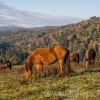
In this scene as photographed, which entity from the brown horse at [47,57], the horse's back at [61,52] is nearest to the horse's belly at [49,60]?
the brown horse at [47,57]

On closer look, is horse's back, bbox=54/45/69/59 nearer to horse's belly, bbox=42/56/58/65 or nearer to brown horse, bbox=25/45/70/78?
brown horse, bbox=25/45/70/78

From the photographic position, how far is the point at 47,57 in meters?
17.4

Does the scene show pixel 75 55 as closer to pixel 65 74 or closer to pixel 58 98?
pixel 65 74

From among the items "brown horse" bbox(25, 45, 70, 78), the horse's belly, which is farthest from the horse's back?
the horse's belly

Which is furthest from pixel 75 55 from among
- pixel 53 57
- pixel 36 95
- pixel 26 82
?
pixel 36 95

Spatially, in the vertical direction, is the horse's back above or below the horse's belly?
above

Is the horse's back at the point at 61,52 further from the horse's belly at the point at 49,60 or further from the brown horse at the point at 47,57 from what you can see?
the horse's belly at the point at 49,60

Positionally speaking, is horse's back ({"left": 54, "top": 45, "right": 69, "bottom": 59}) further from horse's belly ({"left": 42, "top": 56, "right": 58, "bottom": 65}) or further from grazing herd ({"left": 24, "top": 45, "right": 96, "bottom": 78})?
horse's belly ({"left": 42, "top": 56, "right": 58, "bottom": 65})

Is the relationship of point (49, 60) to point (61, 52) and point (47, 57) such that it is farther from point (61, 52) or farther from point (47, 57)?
point (61, 52)

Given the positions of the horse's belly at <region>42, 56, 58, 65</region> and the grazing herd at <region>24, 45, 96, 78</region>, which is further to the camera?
the horse's belly at <region>42, 56, 58, 65</region>

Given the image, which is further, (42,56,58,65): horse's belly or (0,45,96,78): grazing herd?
(42,56,58,65): horse's belly

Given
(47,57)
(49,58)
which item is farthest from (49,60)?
(47,57)

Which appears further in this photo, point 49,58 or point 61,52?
point 49,58

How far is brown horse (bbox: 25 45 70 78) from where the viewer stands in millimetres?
16922
